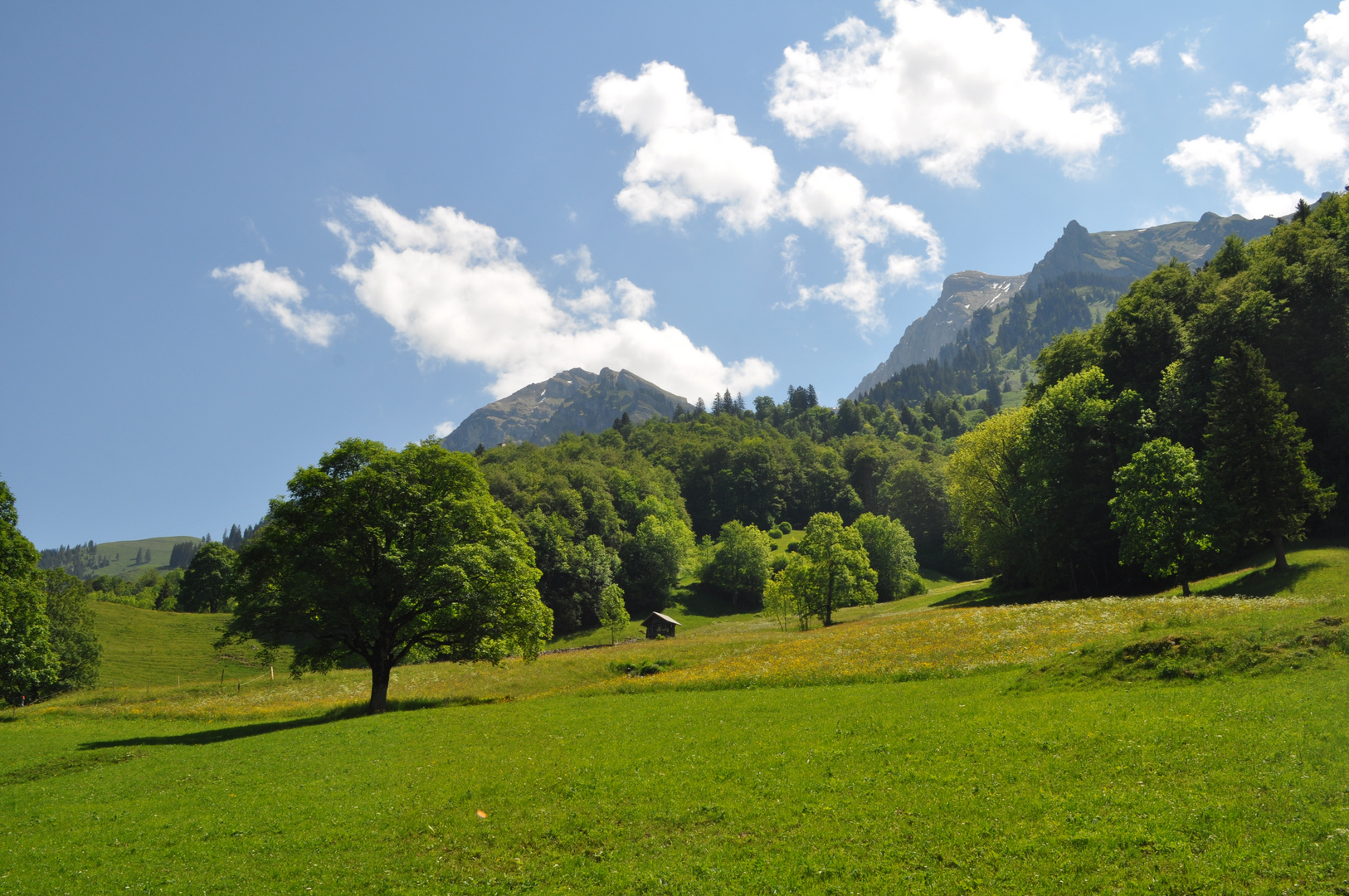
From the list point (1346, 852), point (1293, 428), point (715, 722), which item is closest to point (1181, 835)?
point (1346, 852)

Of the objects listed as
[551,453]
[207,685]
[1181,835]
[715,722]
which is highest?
[551,453]

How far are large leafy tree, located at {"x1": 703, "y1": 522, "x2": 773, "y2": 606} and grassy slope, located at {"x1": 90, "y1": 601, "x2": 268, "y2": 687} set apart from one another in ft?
259

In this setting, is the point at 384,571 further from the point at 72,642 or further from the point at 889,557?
the point at 889,557

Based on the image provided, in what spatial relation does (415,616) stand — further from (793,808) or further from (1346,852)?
(1346,852)

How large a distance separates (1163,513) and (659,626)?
2647 inches

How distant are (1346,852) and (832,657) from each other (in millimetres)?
29925

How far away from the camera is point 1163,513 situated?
1842 inches

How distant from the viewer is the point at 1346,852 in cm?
1005

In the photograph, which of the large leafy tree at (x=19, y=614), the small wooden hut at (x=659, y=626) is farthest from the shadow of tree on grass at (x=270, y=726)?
the small wooden hut at (x=659, y=626)

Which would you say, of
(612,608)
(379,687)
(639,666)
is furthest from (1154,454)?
(612,608)

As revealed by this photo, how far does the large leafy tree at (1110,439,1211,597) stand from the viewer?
150 feet

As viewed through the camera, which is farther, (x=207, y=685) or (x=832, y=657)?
(x=207, y=685)

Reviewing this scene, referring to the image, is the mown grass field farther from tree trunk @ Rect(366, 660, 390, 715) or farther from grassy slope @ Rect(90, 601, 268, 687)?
grassy slope @ Rect(90, 601, 268, 687)

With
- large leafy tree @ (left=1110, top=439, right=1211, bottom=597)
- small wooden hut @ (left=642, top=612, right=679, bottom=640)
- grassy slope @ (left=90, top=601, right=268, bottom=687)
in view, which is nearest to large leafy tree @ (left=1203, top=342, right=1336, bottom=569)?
large leafy tree @ (left=1110, top=439, right=1211, bottom=597)
